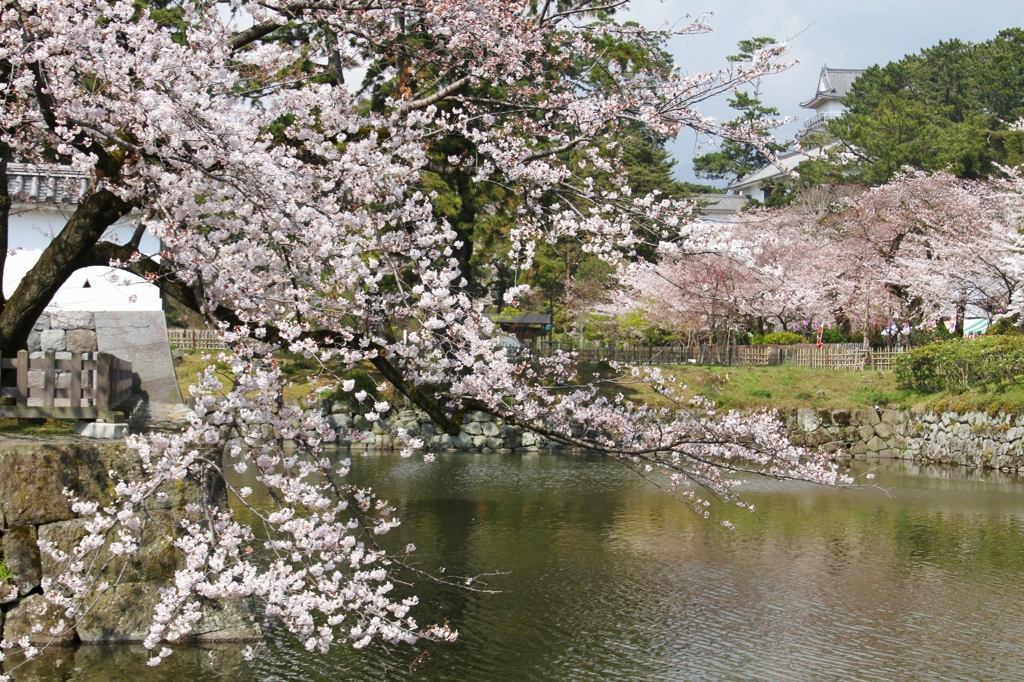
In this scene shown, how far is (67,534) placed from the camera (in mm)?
6281

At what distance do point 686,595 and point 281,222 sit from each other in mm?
5666

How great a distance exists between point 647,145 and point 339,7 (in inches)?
1204

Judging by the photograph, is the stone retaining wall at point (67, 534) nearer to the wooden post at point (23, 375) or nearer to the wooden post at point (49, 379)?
the wooden post at point (23, 375)

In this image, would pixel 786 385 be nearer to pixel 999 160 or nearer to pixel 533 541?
pixel 999 160

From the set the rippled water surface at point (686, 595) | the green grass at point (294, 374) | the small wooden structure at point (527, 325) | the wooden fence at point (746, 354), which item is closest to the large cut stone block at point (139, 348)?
the rippled water surface at point (686, 595)

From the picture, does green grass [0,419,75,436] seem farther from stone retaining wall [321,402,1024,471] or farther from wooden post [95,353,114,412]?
stone retaining wall [321,402,1024,471]

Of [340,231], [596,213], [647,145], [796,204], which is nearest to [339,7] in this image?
[340,231]

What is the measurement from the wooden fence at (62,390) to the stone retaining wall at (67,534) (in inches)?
21.5

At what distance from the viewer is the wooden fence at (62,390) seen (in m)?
6.70

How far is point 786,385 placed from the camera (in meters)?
25.8

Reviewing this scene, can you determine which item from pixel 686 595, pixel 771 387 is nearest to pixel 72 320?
pixel 686 595

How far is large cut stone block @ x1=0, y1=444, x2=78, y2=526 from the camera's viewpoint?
6.16m

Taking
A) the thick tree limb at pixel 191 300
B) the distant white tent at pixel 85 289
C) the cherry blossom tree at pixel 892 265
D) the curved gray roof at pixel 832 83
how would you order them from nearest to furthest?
the thick tree limb at pixel 191 300 < the distant white tent at pixel 85 289 < the cherry blossom tree at pixel 892 265 < the curved gray roof at pixel 832 83

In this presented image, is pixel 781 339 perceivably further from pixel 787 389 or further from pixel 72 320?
pixel 72 320
